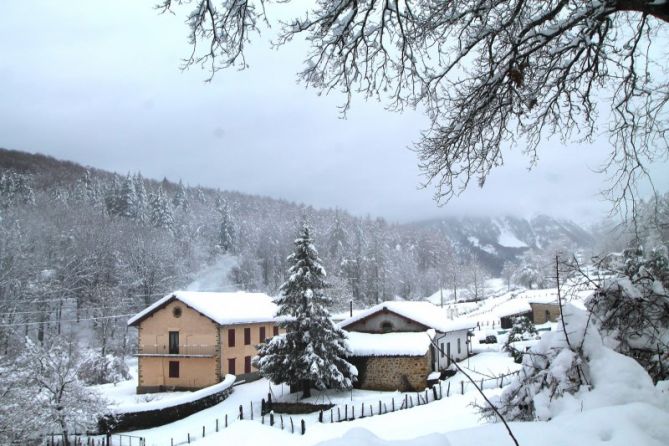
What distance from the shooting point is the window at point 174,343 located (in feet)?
120

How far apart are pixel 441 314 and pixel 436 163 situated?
30910 millimetres

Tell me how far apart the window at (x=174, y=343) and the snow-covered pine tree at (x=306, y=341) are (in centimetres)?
952

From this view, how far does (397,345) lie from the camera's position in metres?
30.6

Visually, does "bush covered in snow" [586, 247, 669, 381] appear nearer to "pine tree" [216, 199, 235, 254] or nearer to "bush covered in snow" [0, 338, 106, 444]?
"bush covered in snow" [0, 338, 106, 444]

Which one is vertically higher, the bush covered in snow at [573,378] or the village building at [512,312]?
the bush covered in snow at [573,378]

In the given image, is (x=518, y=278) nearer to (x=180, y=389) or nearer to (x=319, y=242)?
(x=319, y=242)

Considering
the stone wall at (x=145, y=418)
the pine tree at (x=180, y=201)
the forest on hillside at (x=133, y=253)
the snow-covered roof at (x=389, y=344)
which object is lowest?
the stone wall at (x=145, y=418)

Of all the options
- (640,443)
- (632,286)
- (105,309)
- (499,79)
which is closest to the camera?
(640,443)

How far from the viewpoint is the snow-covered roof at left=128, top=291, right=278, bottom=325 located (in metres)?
36.2

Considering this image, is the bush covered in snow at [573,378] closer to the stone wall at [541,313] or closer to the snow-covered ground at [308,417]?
the snow-covered ground at [308,417]

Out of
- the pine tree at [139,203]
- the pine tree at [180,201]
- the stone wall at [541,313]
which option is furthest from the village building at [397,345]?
the pine tree at [180,201]

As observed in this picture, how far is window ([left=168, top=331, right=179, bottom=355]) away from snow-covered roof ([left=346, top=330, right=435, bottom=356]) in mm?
12929

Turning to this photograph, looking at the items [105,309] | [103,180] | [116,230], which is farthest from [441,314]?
[103,180]

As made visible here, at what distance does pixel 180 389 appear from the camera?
36.3 metres
